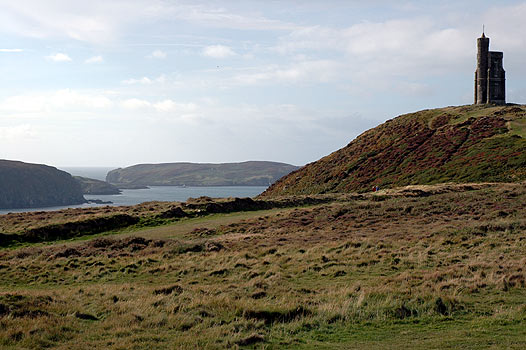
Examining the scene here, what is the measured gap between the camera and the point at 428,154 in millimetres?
70625

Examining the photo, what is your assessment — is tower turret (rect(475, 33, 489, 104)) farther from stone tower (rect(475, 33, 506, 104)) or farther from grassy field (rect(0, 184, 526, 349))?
grassy field (rect(0, 184, 526, 349))

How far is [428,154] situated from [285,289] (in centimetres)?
6054

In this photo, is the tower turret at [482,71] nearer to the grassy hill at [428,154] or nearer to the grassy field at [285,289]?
the grassy hill at [428,154]

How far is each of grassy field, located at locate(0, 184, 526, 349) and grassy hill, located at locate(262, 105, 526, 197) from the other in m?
29.6

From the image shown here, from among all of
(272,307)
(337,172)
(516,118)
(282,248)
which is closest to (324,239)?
(282,248)

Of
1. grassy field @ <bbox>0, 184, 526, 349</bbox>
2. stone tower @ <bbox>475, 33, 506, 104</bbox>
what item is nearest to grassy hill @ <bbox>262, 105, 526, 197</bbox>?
stone tower @ <bbox>475, 33, 506, 104</bbox>

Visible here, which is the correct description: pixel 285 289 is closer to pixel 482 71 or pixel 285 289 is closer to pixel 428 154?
pixel 428 154

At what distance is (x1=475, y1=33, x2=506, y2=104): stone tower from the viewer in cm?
8981

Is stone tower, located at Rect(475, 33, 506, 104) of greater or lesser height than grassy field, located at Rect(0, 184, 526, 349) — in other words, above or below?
above

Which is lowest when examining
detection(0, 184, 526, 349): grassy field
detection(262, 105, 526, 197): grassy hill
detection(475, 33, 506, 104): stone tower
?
detection(0, 184, 526, 349): grassy field

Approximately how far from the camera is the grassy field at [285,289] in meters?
10.2

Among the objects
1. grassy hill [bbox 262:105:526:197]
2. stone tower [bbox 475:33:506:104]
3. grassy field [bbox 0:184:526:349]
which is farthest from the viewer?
stone tower [bbox 475:33:506:104]

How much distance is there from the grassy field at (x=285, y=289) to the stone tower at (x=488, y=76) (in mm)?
69118

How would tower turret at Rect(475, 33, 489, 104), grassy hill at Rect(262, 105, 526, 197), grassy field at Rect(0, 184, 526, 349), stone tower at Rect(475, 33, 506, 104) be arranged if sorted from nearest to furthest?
grassy field at Rect(0, 184, 526, 349), grassy hill at Rect(262, 105, 526, 197), tower turret at Rect(475, 33, 489, 104), stone tower at Rect(475, 33, 506, 104)
